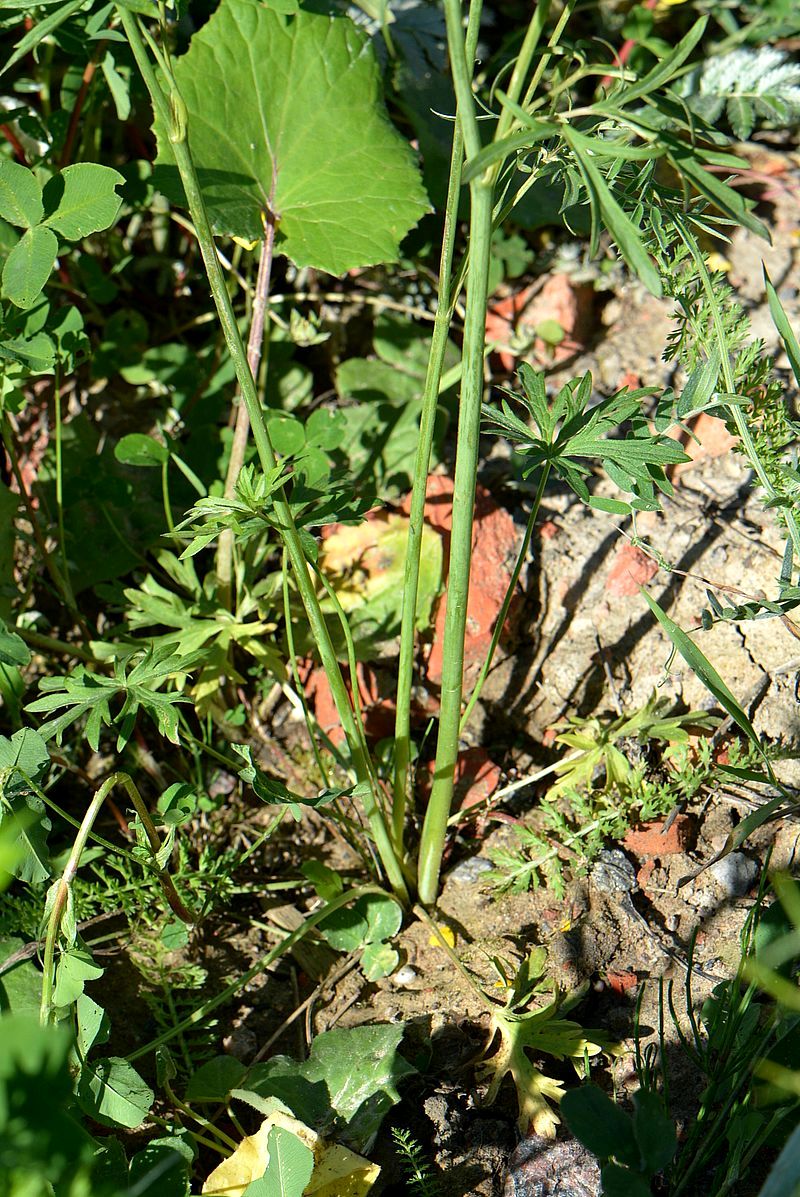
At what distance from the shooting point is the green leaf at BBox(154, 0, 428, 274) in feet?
5.61

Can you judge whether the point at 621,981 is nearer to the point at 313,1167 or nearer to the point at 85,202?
the point at 313,1167

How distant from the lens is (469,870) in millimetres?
1729

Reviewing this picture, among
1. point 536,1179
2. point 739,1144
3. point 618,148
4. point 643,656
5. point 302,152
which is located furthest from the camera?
point 643,656

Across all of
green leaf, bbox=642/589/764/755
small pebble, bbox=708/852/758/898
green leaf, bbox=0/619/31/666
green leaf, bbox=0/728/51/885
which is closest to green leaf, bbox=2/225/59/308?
green leaf, bbox=0/619/31/666

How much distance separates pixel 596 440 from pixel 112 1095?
3.53 feet

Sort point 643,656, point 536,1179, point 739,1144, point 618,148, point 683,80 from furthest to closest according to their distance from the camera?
1. point 683,80
2. point 643,656
3. point 536,1179
4. point 739,1144
5. point 618,148

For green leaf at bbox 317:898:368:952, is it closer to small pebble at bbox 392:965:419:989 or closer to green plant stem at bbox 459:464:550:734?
small pebble at bbox 392:965:419:989

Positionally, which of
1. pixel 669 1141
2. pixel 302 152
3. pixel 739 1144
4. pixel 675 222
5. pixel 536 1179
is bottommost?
pixel 536 1179

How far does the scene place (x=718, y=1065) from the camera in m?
1.22

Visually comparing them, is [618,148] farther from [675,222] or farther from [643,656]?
[643,656]

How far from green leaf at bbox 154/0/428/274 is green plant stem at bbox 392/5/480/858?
1.10 feet

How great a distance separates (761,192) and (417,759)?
72.2 inches

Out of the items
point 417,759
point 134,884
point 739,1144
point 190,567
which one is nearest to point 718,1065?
point 739,1144

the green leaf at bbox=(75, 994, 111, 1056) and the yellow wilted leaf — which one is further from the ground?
the green leaf at bbox=(75, 994, 111, 1056)
